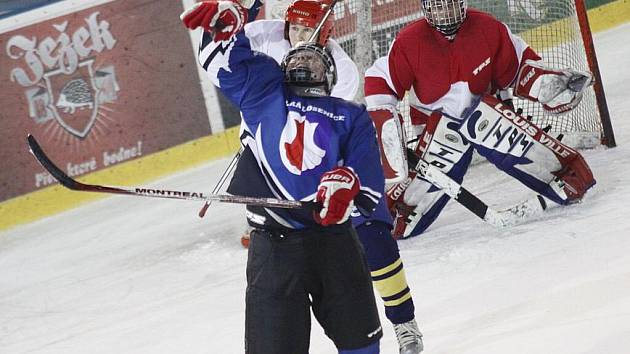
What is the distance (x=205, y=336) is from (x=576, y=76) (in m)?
1.66

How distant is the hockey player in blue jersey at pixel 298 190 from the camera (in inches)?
93.7

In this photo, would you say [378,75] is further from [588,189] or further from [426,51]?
[588,189]

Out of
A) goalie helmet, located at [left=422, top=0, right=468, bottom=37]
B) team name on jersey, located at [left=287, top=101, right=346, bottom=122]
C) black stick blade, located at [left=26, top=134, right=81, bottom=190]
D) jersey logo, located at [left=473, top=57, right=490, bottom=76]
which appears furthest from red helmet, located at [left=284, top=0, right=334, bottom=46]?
black stick blade, located at [left=26, top=134, right=81, bottom=190]

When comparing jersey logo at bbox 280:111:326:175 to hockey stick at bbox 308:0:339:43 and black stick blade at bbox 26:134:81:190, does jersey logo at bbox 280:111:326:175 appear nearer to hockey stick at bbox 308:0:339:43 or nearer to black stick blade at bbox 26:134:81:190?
black stick blade at bbox 26:134:81:190

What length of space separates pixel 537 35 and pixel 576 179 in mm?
1254

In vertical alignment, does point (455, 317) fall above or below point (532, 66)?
below

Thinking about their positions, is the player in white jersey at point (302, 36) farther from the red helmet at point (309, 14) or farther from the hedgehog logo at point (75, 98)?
the hedgehog logo at point (75, 98)

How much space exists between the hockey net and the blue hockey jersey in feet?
7.16

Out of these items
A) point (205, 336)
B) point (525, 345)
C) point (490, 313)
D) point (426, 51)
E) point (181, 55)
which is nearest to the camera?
point (525, 345)

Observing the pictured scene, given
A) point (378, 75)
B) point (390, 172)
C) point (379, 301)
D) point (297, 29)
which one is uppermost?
point (297, 29)

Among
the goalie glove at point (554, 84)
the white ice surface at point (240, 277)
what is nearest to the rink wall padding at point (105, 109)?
the white ice surface at point (240, 277)

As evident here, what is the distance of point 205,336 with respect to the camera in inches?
140

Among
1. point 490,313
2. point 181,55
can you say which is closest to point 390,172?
point 490,313

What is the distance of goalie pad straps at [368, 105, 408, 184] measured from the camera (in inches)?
143
